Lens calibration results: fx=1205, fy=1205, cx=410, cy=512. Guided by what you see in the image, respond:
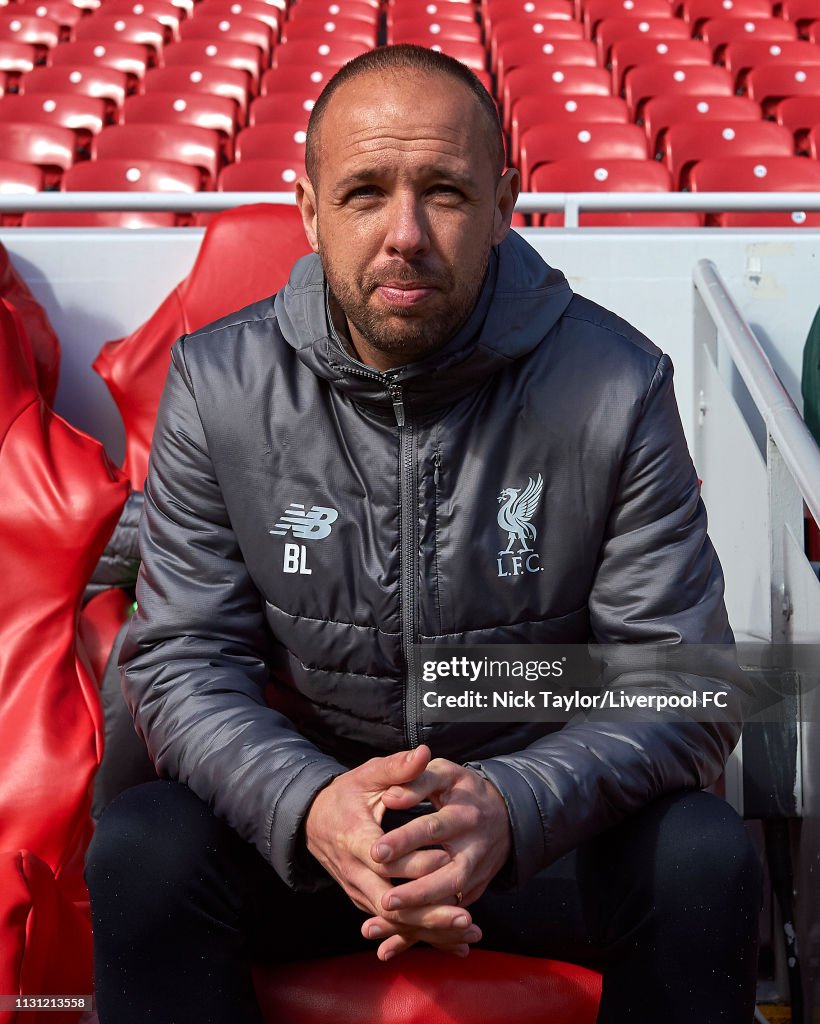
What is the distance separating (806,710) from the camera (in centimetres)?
167

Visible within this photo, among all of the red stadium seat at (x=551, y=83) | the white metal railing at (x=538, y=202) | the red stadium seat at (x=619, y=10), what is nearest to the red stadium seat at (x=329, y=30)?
the red stadium seat at (x=551, y=83)

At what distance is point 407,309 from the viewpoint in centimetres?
134

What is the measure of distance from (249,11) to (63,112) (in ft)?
5.82

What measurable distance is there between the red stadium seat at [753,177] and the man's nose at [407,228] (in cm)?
300

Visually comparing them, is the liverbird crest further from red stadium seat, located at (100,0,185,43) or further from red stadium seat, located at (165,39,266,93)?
red stadium seat, located at (100,0,185,43)

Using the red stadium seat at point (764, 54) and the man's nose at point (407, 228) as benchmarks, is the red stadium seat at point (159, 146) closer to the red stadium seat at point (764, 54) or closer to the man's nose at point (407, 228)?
the red stadium seat at point (764, 54)

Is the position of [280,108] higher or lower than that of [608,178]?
higher

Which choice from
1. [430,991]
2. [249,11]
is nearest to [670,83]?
[249,11]

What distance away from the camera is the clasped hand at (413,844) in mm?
1128

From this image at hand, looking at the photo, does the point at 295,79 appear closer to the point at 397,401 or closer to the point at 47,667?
the point at 47,667

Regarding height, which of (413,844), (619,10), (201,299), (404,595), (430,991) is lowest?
(430,991)

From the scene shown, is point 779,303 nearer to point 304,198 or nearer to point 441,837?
point 304,198

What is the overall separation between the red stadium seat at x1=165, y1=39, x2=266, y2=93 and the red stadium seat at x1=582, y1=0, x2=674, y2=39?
1.82 metres

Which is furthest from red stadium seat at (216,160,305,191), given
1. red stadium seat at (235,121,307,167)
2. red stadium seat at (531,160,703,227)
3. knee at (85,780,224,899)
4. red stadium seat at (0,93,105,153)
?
knee at (85,780,224,899)
